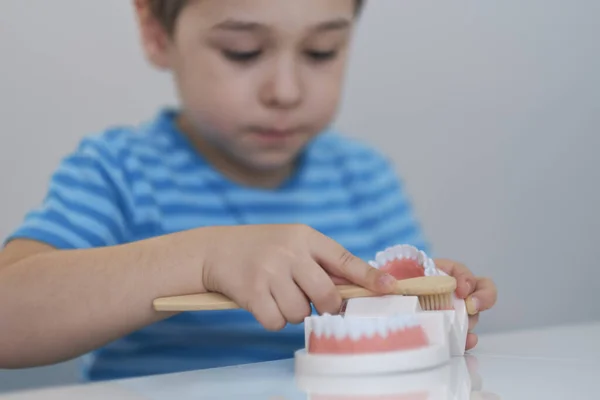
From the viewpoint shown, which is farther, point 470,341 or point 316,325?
point 470,341

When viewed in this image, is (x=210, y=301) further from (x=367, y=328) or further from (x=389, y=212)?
(x=389, y=212)

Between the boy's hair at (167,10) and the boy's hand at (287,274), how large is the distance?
41 cm

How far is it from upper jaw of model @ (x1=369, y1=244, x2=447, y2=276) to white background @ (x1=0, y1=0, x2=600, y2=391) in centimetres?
65

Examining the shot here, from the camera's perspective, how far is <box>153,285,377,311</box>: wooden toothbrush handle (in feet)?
1.91

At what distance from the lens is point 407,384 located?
1.61ft

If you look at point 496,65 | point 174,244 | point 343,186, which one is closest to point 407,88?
point 496,65

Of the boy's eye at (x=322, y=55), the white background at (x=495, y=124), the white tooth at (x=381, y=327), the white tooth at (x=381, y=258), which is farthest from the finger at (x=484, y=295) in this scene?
the white background at (x=495, y=124)

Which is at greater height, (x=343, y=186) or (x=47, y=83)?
(x=47, y=83)

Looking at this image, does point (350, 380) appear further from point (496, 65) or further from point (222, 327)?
point (496, 65)

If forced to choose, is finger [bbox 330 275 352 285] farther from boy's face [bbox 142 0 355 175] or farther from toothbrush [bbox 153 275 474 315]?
boy's face [bbox 142 0 355 175]

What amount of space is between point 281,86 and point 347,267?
0.32 metres

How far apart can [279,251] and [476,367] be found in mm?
161

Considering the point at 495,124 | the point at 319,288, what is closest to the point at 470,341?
the point at 319,288

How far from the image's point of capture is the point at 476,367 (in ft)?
1.87
